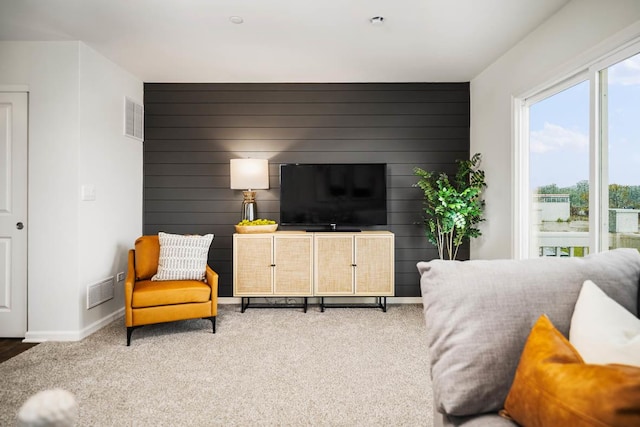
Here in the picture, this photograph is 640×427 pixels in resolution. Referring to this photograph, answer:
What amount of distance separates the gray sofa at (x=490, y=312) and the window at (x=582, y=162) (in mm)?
1438

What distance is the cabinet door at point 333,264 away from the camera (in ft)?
13.6

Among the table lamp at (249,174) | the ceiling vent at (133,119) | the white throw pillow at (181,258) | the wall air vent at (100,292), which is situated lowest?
the wall air vent at (100,292)

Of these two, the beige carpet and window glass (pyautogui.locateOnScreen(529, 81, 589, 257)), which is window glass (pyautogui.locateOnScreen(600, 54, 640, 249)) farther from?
the beige carpet

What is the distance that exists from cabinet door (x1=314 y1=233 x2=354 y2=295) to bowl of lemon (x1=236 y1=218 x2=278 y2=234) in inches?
20.4

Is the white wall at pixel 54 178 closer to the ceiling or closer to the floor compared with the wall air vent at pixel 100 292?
closer to the ceiling

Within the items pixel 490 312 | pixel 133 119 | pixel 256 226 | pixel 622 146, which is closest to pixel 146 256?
pixel 256 226

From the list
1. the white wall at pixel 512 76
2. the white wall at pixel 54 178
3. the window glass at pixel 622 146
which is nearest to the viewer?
the window glass at pixel 622 146

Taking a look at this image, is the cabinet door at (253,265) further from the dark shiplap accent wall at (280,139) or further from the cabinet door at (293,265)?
the dark shiplap accent wall at (280,139)

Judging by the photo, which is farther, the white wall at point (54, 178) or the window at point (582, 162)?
the white wall at point (54, 178)

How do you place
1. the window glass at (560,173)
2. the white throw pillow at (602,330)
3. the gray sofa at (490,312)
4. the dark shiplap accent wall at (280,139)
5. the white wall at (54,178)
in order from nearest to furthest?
the white throw pillow at (602,330)
the gray sofa at (490,312)
the window glass at (560,173)
the white wall at (54,178)
the dark shiplap accent wall at (280,139)

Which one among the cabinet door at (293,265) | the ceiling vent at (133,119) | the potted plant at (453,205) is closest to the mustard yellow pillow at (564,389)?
the potted plant at (453,205)

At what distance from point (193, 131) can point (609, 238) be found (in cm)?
404

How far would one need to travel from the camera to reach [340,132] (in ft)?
15.0

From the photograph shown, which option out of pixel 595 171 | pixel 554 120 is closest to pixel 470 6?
pixel 554 120
